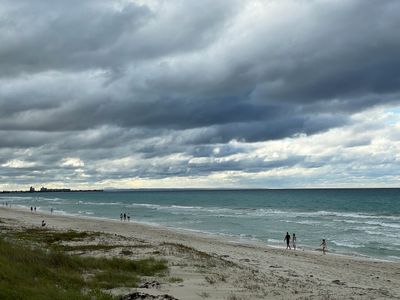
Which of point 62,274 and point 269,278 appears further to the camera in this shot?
point 269,278

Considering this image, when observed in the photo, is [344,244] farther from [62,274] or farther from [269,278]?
[62,274]

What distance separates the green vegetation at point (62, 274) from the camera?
1125 centimetres

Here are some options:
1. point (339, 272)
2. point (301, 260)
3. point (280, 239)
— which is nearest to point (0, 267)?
point (339, 272)

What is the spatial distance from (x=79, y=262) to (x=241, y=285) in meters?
6.01

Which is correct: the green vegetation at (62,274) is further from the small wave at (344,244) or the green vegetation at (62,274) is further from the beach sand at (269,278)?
the small wave at (344,244)

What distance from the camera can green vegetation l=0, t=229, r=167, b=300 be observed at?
11.2 m

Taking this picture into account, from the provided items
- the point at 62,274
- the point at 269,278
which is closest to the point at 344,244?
the point at 269,278

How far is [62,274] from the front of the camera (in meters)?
14.5

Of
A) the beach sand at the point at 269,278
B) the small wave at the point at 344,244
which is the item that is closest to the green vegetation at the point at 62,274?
the beach sand at the point at 269,278

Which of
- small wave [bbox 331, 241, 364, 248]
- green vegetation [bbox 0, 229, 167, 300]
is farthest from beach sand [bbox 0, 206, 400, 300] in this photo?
small wave [bbox 331, 241, 364, 248]

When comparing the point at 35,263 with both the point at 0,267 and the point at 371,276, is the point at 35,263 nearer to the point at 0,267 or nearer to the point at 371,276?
the point at 0,267

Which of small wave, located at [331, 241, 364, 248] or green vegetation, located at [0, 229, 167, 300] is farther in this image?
small wave, located at [331, 241, 364, 248]

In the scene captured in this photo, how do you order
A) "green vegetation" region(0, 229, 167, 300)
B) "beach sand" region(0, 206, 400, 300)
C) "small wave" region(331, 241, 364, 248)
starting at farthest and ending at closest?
"small wave" region(331, 241, 364, 248), "beach sand" region(0, 206, 400, 300), "green vegetation" region(0, 229, 167, 300)

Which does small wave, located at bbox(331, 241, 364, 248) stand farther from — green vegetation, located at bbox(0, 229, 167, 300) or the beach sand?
green vegetation, located at bbox(0, 229, 167, 300)
